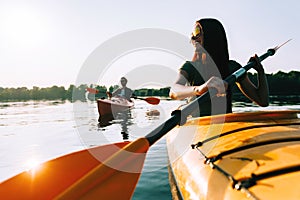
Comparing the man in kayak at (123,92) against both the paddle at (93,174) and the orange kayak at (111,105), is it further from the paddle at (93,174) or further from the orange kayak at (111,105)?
the paddle at (93,174)

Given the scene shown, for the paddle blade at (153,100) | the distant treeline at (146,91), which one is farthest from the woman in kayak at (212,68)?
the distant treeline at (146,91)

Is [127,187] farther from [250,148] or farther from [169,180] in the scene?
[169,180]

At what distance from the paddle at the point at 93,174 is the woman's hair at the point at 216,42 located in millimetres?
585

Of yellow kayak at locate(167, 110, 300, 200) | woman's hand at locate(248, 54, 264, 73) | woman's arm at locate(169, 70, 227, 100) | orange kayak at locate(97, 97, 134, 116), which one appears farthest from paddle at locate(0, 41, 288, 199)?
orange kayak at locate(97, 97, 134, 116)

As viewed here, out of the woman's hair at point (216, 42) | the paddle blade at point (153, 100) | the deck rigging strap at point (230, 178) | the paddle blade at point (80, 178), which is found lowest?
the paddle blade at point (80, 178)

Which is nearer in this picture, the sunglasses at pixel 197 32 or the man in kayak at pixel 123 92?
the sunglasses at pixel 197 32

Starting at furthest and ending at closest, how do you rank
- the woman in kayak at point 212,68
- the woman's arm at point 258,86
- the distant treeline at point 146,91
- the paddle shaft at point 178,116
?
the distant treeline at point 146,91, the woman's arm at point 258,86, the woman in kayak at point 212,68, the paddle shaft at point 178,116

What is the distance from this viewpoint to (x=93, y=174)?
2.48 meters

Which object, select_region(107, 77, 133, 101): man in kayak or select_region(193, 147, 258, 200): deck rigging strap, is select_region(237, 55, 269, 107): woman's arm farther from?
select_region(107, 77, 133, 101): man in kayak

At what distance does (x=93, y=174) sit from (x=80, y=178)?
33 centimetres

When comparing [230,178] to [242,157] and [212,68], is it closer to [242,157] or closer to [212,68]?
[242,157]

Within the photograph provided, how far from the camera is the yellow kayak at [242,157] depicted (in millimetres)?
1790

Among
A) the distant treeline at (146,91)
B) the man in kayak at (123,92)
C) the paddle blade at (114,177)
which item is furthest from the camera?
the distant treeline at (146,91)

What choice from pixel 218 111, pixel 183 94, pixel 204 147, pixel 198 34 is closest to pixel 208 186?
pixel 204 147
